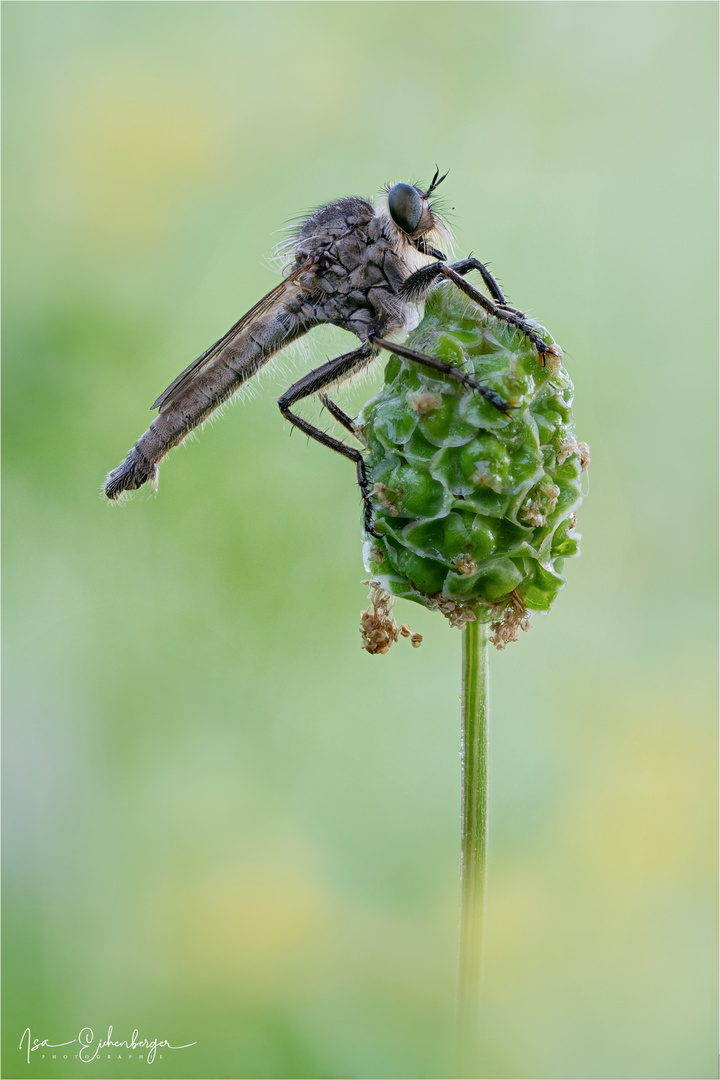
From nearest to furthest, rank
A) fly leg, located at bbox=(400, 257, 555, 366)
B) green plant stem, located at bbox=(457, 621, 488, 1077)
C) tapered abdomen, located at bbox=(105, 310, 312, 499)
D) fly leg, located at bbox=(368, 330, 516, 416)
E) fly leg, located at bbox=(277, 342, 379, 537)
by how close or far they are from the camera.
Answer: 1. green plant stem, located at bbox=(457, 621, 488, 1077)
2. fly leg, located at bbox=(368, 330, 516, 416)
3. fly leg, located at bbox=(400, 257, 555, 366)
4. fly leg, located at bbox=(277, 342, 379, 537)
5. tapered abdomen, located at bbox=(105, 310, 312, 499)

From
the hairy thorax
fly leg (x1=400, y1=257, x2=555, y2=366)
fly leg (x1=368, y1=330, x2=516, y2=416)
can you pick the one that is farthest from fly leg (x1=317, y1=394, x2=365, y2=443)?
fly leg (x1=368, y1=330, x2=516, y2=416)

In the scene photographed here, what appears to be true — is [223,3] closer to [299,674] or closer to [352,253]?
[352,253]

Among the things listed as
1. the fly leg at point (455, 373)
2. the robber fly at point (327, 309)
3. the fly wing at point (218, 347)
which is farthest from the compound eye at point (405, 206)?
the fly leg at point (455, 373)

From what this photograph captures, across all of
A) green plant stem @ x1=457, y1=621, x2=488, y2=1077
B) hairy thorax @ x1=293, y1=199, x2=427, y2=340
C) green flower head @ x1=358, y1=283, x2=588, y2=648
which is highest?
hairy thorax @ x1=293, y1=199, x2=427, y2=340

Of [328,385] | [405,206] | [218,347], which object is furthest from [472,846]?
[405,206]

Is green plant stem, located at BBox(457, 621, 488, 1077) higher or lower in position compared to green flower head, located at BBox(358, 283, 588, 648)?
lower

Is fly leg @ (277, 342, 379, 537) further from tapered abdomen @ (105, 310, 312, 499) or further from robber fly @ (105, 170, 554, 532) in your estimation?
tapered abdomen @ (105, 310, 312, 499)

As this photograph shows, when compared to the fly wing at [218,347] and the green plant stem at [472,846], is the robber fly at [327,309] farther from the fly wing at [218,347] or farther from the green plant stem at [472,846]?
the green plant stem at [472,846]
